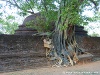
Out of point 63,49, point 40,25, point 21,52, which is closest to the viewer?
point 21,52

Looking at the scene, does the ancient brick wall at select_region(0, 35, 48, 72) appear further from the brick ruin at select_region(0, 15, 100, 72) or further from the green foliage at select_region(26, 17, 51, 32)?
the green foliage at select_region(26, 17, 51, 32)

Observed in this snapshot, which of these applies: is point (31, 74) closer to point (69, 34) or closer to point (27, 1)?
point (69, 34)

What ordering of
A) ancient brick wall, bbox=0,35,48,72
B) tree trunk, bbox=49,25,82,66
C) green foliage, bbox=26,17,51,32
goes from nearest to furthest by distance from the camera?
ancient brick wall, bbox=0,35,48,72
tree trunk, bbox=49,25,82,66
green foliage, bbox=26,17,51,32

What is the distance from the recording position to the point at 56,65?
7898mm

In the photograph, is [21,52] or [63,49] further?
[63,49]

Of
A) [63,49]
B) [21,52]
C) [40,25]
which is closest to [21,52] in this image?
[21,52]

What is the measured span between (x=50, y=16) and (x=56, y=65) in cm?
222

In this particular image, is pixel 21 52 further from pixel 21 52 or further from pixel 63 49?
pixel 63 49

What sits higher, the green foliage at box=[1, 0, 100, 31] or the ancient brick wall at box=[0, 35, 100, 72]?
the green foliage at box=[1, 0, 100, 31]

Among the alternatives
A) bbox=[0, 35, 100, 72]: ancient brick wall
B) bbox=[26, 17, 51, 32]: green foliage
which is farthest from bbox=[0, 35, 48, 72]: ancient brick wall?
bbox=[26, 17, 51, 32]: green foliage

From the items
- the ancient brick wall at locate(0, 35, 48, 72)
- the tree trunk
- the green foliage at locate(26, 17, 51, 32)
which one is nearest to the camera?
the ancient brick wall at locate(0, 35, 48, 72)

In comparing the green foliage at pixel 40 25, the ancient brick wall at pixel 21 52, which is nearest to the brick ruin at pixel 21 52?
the ancient brick wall at pixel 21 52

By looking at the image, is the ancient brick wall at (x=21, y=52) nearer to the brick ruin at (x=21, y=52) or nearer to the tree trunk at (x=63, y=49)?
the brick ruin at (x=21, y=52)

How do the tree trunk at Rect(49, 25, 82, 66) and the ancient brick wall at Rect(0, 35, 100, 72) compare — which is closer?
the ancient brick wall at Rect(0, 35, 100, 72)
